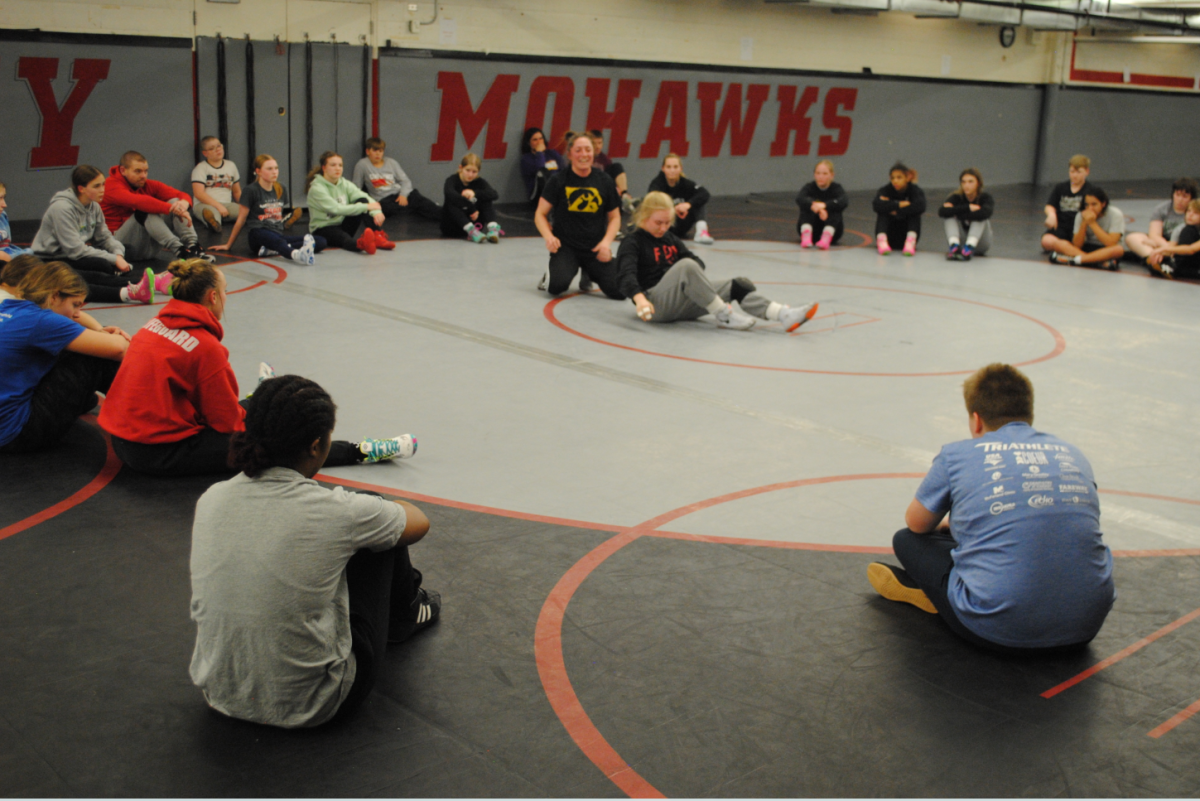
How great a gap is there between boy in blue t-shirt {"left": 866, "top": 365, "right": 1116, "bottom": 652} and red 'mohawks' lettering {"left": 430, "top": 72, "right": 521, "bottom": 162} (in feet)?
41.4

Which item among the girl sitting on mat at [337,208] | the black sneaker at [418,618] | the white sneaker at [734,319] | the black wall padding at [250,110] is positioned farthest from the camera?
the black wall padding at [250,110]

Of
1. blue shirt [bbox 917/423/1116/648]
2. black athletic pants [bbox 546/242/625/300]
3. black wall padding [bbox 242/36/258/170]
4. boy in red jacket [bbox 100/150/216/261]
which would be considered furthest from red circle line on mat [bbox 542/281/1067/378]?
black wall padding [bbox 242/36/258/170]

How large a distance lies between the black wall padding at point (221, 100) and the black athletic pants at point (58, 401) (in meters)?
8.86

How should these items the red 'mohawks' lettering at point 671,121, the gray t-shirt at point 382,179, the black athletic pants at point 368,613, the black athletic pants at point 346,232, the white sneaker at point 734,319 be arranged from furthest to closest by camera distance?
the red 'mohawks' lettering at point 671,121
the gray t-shirt at point 382,179
the black athletic pants at point 346,232
the white sneaker at point 734,319
the black athletic pants at point 368,613

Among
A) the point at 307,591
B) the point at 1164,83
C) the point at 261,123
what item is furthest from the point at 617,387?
the point at 1164,83

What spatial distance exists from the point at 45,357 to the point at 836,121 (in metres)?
17.4

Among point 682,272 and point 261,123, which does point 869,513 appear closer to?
point 682,272

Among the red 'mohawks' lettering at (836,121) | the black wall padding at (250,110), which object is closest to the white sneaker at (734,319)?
the black wall padding at (250,110)

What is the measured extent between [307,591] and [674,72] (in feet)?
52.1

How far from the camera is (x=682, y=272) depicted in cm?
782

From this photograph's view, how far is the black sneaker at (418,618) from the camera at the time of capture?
3.34 metres

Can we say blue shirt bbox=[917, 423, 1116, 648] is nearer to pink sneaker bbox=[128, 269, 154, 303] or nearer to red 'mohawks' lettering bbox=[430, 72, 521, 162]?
pink sneaker bbox=[128, 269, 154, 303]

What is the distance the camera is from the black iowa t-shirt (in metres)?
9.09

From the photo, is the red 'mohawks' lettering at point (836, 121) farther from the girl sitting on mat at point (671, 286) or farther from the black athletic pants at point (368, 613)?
the black athletic pants at point (368, 613)
